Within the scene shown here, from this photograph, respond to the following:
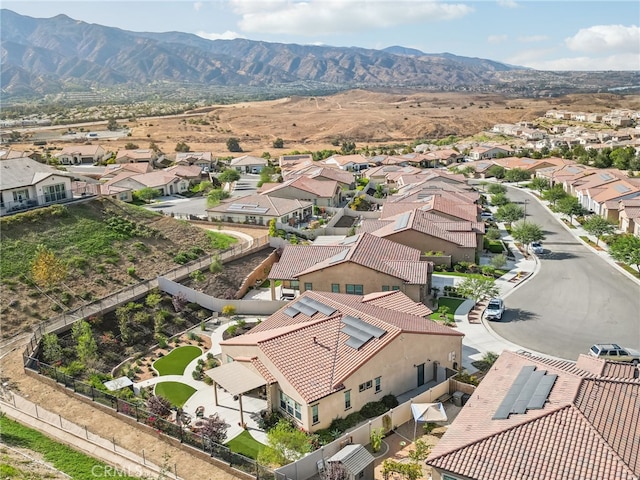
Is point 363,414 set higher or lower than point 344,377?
lower

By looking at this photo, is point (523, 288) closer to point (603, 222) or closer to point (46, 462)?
point (603, 222)

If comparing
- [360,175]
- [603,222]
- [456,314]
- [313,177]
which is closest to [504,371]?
[456,314]

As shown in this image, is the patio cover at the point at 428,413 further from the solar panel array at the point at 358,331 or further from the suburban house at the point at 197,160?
the suburban house at the point at 197,160

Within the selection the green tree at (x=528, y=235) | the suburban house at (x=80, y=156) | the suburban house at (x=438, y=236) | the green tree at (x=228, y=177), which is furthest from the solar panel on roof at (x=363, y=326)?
the suburban house at (x=80, y=156)

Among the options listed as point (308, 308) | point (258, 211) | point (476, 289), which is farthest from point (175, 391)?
point (258, 211)

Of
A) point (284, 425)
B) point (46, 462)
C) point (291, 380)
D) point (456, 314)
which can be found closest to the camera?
point (46, 462)

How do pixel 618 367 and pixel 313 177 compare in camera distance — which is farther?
pixel 313 177
